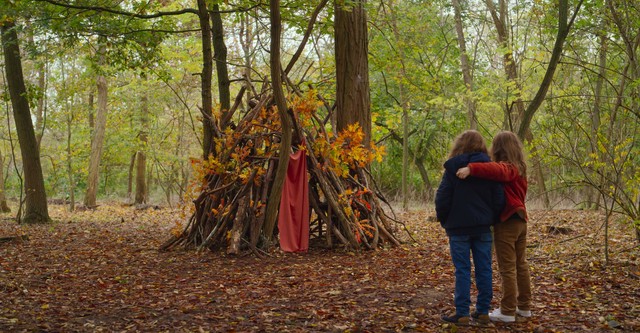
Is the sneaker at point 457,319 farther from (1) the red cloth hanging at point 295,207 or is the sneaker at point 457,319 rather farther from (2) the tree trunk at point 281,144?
(1) the red cloth hanging at point 295,207

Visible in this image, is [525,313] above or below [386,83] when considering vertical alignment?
below

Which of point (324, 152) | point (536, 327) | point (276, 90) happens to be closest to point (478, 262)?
point (536, 327)

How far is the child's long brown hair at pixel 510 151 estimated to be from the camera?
396 cm

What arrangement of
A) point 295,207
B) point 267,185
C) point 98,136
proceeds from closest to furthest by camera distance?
1. point 267,185
2. point 295,207
3. point 98,136

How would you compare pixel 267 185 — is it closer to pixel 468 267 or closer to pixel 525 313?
pixel 468 267

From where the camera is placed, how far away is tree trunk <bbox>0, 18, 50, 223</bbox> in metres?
10.0

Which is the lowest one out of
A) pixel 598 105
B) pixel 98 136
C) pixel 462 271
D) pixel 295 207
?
pixel 462 271

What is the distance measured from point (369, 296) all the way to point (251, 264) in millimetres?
2007

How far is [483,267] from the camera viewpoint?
3.91 m

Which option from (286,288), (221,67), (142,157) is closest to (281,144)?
(286,288)

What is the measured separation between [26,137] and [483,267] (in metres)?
8.95

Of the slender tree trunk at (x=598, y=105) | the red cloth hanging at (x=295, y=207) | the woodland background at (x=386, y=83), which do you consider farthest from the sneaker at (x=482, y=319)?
the red cloth hanging at (x=295, y=207)

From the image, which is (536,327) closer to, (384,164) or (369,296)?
(369,296)

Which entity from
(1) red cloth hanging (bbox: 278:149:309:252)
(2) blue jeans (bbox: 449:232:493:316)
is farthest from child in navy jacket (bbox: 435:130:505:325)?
(1) red cloth hanging (bbox: 278:149:309:252)
